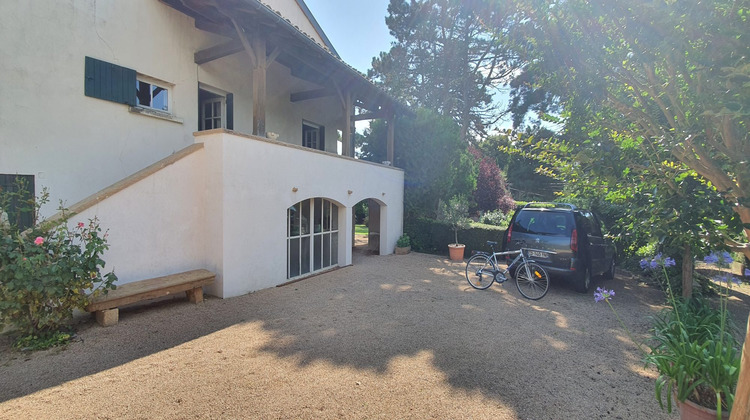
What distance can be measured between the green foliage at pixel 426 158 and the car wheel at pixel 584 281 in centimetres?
630

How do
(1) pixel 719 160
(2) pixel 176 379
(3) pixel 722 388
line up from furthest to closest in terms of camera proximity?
1. (2) pixel 176 379
2. (1) pixel 719 160
3. (3) pixel 722 388

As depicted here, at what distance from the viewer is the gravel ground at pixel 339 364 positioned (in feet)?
9.32

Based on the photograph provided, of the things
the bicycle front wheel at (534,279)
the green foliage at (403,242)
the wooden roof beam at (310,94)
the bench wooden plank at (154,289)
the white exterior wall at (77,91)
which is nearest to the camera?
the bench wooden plank at (154,289)

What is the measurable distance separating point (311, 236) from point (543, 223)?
5245 mm

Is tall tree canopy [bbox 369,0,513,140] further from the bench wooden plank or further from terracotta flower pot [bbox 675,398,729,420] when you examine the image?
terracotta flower pot [bbox 675,398,729,420]

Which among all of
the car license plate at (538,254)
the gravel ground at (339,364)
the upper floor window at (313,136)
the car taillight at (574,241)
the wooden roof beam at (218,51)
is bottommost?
the gravel ground at (339,364)

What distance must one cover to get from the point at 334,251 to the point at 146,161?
4727mm

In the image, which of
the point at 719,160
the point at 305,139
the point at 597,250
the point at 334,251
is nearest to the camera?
the point at 719,160

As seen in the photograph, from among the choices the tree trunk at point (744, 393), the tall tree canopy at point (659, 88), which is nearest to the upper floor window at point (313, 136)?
the tall tree canopy at point (659, 88)

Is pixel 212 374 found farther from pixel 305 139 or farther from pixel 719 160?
pixel 305 139

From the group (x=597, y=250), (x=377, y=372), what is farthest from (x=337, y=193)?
(x=597, y=250)

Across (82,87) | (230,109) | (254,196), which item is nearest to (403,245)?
(254,196)

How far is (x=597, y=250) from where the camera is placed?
Answer: 23.9 feet

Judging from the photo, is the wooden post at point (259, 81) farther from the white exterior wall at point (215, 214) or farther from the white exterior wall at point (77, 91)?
the white exterior wall at point (77, 91)
